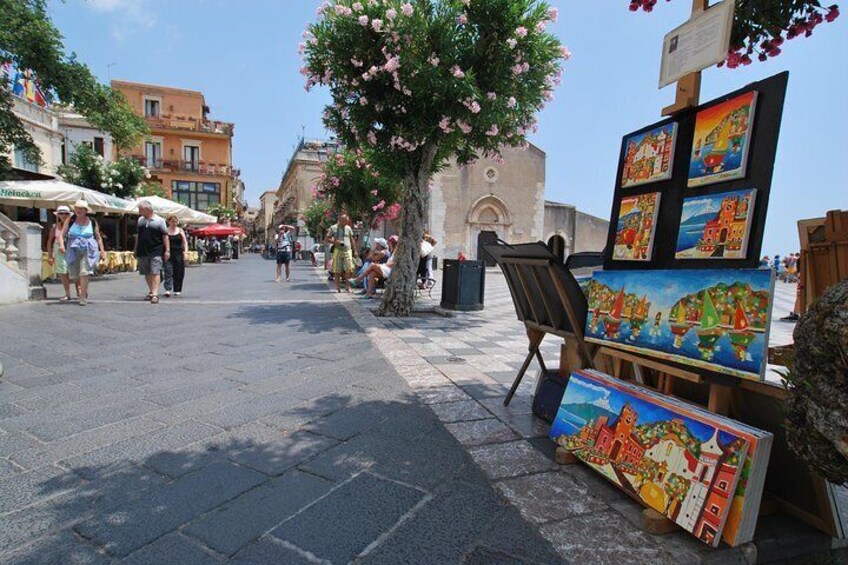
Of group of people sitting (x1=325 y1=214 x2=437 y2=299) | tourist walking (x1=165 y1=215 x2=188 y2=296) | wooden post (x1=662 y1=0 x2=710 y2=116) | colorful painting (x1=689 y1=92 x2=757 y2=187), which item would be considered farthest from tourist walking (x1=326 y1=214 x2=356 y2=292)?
colorful painting (x1=689 y1=92 x2=757 y2=187)

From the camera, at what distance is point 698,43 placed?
221 cm

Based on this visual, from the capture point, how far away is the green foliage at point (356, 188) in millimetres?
15578

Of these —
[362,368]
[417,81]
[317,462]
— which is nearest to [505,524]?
[317,462]

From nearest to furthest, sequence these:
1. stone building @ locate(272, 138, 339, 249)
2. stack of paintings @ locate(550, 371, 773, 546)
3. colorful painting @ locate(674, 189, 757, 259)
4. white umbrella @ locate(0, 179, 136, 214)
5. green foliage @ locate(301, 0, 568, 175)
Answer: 1. stack of paintings @ locate(550, 371, 773, 546)
2. colorful painting @ locate(674, 189, 757, 259)
3. green foliage @ locate(301, 0, 568, 175)
4. white umbrella @ locate(0, 179, 136, 214)
5. stone building @ locate(272, 138, 339, 249)

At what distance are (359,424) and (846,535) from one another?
2.31 metres

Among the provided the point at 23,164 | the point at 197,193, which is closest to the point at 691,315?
the point at 23,164

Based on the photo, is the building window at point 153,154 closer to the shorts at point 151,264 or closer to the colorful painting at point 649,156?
the shorts at point 151,264

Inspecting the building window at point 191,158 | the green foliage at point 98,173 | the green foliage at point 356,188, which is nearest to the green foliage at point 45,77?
the green foliage at point 98,173

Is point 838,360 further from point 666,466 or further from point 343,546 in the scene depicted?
point 343,546

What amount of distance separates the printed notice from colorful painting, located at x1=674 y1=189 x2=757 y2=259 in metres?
0.63

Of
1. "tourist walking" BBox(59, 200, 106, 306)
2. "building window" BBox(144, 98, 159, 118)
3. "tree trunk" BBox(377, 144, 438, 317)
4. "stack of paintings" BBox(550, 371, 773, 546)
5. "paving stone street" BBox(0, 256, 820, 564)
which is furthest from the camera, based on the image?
"building window" BBox(144, 98, 159, 118)

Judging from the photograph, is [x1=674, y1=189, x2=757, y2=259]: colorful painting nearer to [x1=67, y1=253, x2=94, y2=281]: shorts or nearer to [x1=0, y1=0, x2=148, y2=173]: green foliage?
[x1=67, y1=253, x2=94, y2=281]: shorts

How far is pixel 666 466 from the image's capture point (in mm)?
1879

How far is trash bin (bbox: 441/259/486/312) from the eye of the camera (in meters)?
8.45
